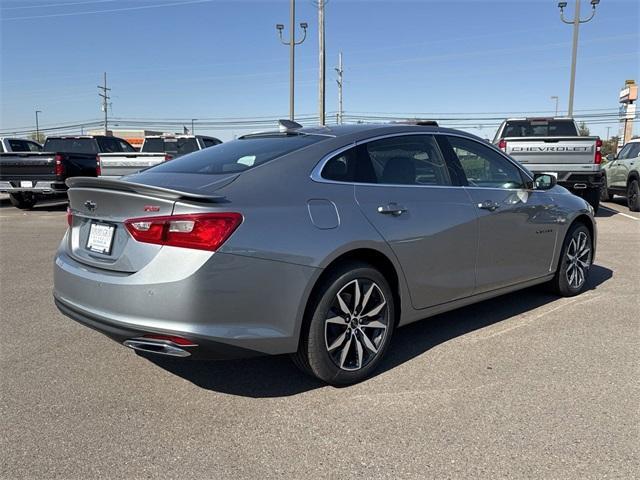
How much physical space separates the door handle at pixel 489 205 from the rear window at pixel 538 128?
9282mm

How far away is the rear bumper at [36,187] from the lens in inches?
509

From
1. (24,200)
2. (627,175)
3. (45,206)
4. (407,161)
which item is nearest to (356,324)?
(407,161)

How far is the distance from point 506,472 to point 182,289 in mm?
1797

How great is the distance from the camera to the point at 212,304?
113 inches

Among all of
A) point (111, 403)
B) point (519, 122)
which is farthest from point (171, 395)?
point (519, 122)

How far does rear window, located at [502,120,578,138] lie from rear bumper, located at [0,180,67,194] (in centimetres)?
1051

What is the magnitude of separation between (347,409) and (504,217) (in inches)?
87.7

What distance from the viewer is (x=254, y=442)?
2832 mm

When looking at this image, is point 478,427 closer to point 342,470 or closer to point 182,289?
point 342,470

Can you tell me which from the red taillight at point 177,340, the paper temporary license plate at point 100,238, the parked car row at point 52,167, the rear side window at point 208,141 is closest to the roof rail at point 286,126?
the paper temporary license plate at point 100,238

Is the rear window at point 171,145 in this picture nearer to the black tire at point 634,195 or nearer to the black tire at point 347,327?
the black tire at point 634,195

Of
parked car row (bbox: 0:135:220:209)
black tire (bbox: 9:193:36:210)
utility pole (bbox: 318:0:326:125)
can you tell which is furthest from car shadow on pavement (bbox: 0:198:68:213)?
utility pole (bbox: 318:0:326:125)

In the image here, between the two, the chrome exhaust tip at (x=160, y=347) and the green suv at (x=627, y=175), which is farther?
the green suv at (x=627, y=175)

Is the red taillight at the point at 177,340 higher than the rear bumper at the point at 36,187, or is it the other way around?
the rear bumper at the point at 36,187
